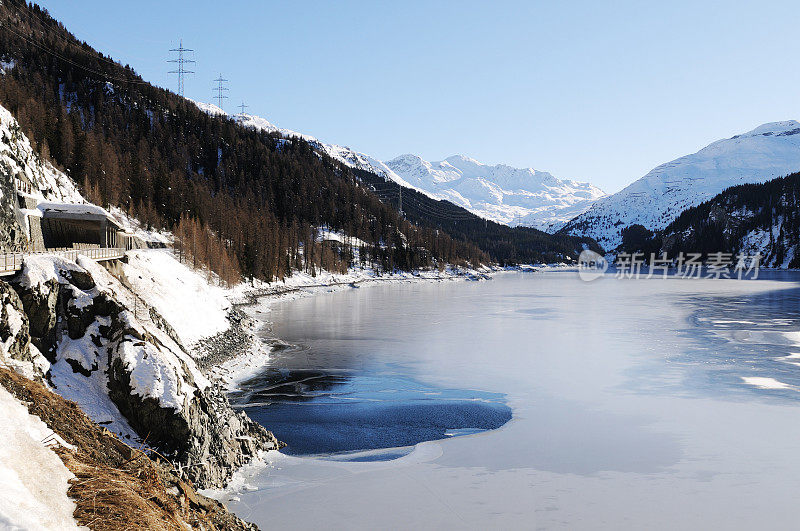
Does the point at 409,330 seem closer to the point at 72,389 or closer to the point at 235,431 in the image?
the point at 235,431

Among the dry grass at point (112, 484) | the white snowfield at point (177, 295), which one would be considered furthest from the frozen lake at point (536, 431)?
the white snowfield at point (177, 295)

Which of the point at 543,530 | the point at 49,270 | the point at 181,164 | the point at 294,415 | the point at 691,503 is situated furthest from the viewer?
the point at 181,164

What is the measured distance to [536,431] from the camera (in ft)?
72.0

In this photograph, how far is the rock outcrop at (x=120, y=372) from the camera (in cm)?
1555

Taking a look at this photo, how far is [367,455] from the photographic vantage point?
1955 cm

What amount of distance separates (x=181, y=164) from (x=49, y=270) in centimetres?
15205

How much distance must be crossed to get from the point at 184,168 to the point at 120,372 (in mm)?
153869

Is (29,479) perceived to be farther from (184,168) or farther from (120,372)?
(184,168)

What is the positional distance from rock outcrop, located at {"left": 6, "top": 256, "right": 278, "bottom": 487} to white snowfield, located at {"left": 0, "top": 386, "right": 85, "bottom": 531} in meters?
7.07

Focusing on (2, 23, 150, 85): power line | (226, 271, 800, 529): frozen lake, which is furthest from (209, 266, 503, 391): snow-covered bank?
(2, 23, 150, 85): power line

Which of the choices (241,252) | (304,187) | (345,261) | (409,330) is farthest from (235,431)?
(304,187)

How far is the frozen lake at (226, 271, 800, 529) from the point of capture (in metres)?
15.2

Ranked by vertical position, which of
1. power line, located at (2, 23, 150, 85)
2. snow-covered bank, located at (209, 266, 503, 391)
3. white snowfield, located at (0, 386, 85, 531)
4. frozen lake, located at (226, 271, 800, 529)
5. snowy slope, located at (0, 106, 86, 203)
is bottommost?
frozen lake, located at (226, 271, 800, 529)

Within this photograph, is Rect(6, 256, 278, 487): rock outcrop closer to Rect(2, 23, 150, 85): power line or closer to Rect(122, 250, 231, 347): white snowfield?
Rect(122, 250, 231, 347): white snowfield
